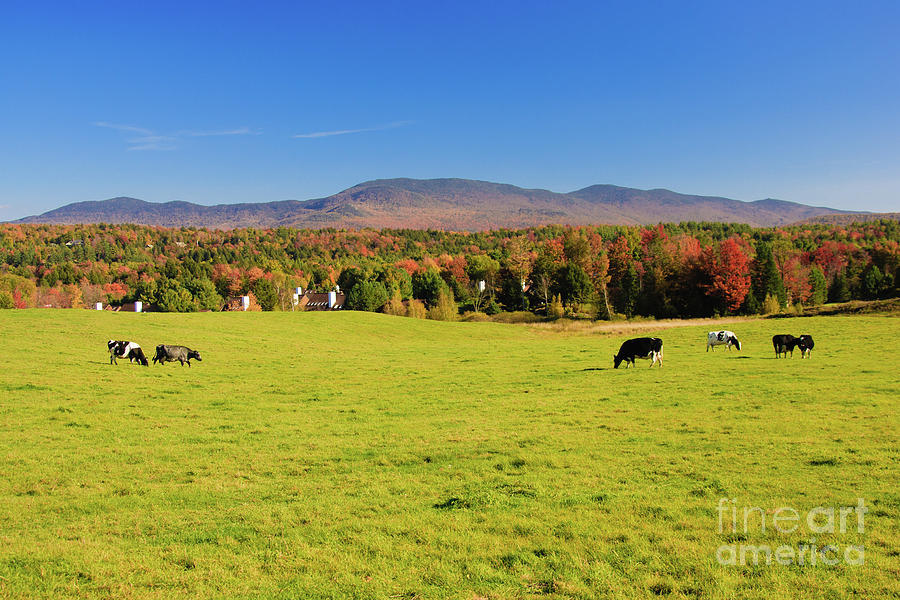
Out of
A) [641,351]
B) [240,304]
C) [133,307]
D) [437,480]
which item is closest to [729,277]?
[641,351]

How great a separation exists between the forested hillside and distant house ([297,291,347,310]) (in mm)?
5557

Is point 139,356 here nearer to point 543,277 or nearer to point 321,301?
point 543,277

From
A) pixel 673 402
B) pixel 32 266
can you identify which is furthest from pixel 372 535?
pixel 32 266

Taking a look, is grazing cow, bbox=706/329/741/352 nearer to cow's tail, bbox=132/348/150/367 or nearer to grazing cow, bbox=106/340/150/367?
cow's tail, bbox=132/348/150/367

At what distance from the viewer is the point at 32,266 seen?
145 metres

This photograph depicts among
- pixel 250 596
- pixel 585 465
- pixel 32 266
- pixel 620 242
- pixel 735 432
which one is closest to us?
pixel 250 596

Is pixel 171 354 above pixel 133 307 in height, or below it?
above

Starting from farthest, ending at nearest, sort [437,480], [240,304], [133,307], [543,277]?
1. [240,304]
2. [133,307]
3. [543,277]
4. [437,480]

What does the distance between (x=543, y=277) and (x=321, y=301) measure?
6569cm

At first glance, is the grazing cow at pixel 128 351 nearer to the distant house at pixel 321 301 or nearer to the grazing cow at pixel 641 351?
the grazing cow at pixel 641 351

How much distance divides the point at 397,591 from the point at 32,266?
18381 centimetres

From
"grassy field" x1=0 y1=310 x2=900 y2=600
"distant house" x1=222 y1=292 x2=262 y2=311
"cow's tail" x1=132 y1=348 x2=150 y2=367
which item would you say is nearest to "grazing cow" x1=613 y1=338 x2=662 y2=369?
"grassy field" x1=0 y1=310 x2=900 y2=600

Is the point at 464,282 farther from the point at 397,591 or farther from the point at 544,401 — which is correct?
the point at 397,591

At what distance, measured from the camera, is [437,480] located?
399 inches
